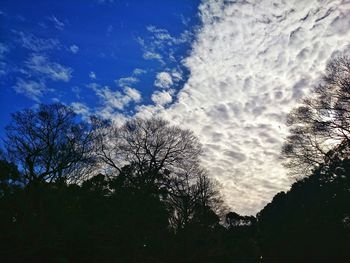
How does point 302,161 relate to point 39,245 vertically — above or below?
above

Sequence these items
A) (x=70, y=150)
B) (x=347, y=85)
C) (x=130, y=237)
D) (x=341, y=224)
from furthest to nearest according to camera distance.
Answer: (x=70, y=150) → (x=341, y=224) → (x=347, y=85) → (x=130, y=237)

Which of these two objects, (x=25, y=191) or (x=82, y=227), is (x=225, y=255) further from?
(x=25, y=191)

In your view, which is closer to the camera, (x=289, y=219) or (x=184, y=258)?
(x=184, y=258)

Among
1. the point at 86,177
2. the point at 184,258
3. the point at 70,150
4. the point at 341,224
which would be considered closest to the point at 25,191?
the point at 184,258

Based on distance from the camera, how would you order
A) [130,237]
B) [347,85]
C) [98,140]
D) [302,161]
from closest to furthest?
[130,237], [347,85], [302,161], [98,140]

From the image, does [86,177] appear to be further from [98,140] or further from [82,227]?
[82,227]

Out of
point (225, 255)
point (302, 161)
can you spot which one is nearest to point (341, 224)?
point (302, 161)

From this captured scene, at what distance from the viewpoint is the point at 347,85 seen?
17.5 meters

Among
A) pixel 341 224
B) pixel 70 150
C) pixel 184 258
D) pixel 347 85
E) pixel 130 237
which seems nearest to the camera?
pixel 184 258

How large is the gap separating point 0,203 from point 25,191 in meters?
1.48

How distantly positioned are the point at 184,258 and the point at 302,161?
A: 49.4ft

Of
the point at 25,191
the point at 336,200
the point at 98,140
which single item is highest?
the point at 98,140

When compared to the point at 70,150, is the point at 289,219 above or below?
below

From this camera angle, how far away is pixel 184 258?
7.68 metres
